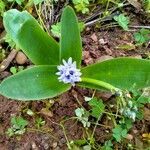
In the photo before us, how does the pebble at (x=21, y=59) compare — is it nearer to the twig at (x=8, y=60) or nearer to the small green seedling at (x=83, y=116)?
the twig at (x=8, y=60)

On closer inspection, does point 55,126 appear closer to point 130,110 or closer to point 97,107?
point 97,107

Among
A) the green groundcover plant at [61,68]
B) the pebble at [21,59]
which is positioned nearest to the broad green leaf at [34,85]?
the green groundcover plant at [61,68]

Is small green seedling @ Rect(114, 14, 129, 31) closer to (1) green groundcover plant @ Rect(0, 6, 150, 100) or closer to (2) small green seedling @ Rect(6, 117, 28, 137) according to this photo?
(1) green groundcover plant @ Rect(0, 6, 150, 100)

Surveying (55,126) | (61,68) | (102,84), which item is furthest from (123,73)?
(55,126)

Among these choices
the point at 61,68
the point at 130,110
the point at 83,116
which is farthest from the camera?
the point at 83,116

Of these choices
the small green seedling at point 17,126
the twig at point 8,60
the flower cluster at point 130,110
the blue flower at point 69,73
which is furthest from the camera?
the twig at point 8,60

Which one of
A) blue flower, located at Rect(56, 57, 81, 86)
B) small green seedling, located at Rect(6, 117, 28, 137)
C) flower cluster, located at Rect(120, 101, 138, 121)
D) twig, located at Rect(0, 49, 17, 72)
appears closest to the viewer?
flower cluster, located at Rect(120, 101, 138, 121)

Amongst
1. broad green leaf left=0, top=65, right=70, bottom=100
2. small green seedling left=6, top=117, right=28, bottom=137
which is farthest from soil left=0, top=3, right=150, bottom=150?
broad green leaf left=0, top=65, right=70, bottom=100
